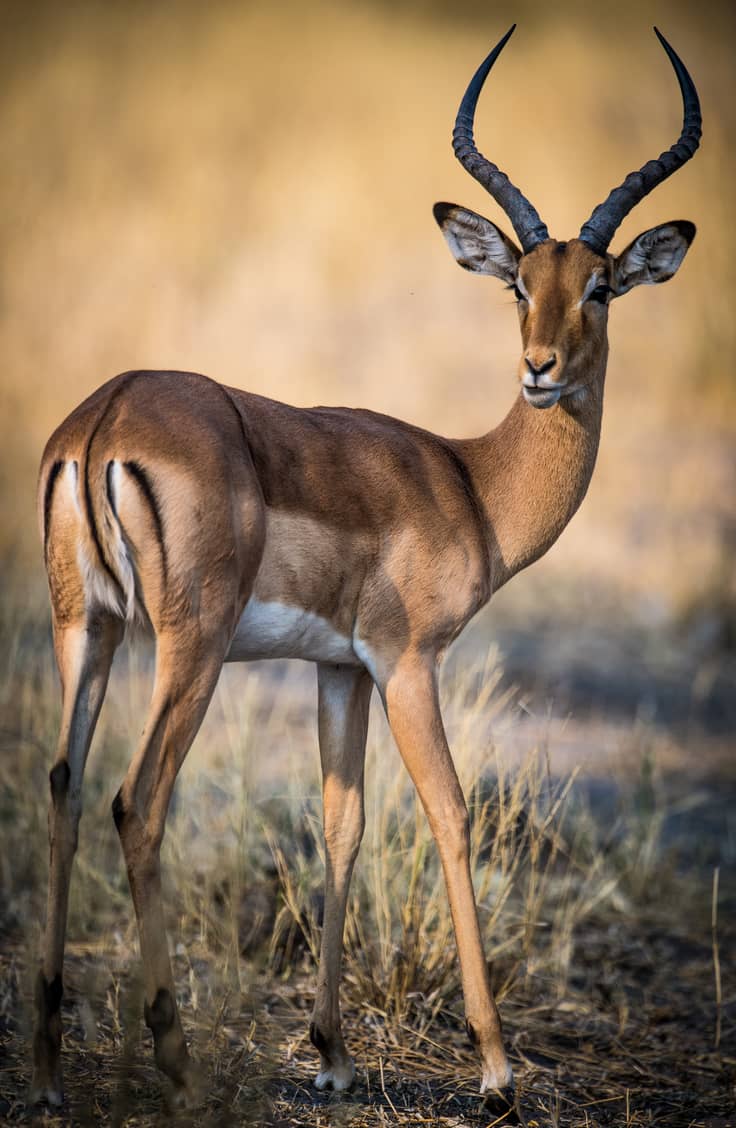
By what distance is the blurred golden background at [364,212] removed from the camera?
1706cm

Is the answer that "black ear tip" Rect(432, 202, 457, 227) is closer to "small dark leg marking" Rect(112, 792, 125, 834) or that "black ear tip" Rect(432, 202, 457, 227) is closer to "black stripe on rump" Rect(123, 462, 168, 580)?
"black stripe on rump" Rect(123, 462, 168, 580)

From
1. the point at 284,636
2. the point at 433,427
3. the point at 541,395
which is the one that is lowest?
the point at 433,427

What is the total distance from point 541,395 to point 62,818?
83.6 inches

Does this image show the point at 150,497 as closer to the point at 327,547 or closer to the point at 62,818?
the point at 327,547

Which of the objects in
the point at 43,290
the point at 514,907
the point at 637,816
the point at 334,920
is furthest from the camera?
the point at 43,290

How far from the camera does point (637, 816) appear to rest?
8.13 metres

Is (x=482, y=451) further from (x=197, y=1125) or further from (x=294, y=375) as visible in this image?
(x=294, y=375)

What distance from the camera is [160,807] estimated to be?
4148 mm

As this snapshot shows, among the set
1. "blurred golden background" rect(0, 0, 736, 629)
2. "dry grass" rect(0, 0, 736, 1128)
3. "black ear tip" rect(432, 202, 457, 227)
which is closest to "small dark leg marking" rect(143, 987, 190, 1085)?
"dry grass" rect(0, 0, 736, 1128)

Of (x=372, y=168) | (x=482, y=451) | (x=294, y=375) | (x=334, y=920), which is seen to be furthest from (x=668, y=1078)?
(x=372, y=168)

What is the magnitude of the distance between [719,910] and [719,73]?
18.4m

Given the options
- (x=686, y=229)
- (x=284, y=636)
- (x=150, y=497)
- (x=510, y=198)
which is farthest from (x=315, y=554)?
(x=686, y=229)

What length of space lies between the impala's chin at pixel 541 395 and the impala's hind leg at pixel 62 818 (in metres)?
1.62

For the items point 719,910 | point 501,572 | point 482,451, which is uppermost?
point 482,451
